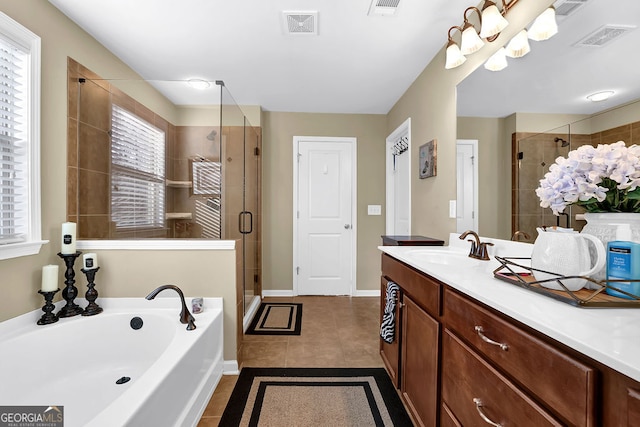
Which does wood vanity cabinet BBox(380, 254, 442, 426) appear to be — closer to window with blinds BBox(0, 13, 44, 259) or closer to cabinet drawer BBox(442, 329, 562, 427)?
cabinet drawer BBox(442, 329, 562, 427)

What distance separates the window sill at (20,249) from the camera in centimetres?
147

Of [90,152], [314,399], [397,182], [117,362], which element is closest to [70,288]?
[117,362]

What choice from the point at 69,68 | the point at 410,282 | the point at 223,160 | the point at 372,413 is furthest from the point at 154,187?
the point at 372,413

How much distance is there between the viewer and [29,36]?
1594mm

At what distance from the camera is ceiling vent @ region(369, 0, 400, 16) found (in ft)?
5.59

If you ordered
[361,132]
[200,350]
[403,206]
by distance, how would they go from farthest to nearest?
[361,132], [403,206], [200,350]

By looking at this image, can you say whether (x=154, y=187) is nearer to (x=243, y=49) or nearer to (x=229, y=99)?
(x=229, y=99)

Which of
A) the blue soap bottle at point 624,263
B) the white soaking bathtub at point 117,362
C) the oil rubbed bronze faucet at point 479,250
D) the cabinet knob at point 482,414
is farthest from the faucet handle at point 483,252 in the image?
the white soaking bathtub at point 117,362

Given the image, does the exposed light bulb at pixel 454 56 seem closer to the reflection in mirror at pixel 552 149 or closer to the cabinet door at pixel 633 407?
the reflection in mirror at pixel 552 149

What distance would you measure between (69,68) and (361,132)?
2870 millimetres

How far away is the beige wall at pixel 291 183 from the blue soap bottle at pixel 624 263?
2882 millimetres

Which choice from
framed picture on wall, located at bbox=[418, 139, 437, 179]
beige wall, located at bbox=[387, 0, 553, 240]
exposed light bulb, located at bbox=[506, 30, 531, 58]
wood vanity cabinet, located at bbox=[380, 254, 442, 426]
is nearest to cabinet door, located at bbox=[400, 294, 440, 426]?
wood vanity cabinet, located at bbox=[380, 254, 442, 426]

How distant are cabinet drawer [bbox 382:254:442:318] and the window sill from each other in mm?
2108

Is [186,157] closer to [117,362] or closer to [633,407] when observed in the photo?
[117,362]
